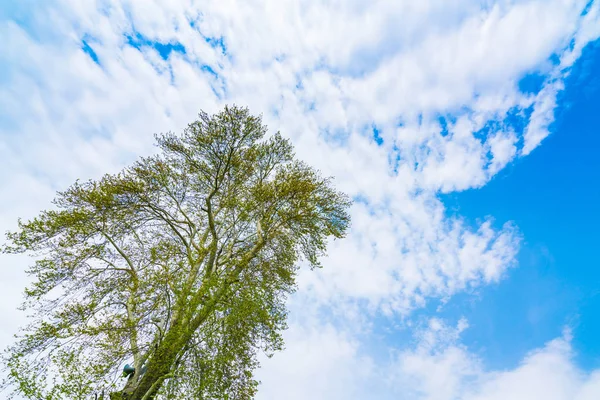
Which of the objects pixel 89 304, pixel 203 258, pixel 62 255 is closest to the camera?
pixel 89 304

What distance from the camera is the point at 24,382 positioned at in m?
9.23

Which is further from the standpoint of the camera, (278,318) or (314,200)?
(314,200)

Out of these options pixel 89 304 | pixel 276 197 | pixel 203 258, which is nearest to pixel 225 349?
pixel 203 258

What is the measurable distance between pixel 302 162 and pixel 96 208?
31.4 ft

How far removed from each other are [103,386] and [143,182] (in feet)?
26.4

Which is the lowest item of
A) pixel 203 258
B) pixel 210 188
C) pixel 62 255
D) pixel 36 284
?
pixel 36 284

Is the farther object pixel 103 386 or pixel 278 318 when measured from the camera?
pixel 278 318

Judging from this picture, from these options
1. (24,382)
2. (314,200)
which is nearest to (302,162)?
(314,200)

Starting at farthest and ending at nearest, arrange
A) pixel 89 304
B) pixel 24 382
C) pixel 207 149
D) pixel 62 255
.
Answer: pixel 207 149, pixel 62 255, pixel 89 304, pixel 24 382

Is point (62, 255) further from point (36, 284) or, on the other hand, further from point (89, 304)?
point (89, 304)

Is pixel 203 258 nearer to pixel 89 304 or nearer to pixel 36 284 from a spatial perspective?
pixel 89 304

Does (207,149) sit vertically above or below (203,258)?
above

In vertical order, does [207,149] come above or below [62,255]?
above

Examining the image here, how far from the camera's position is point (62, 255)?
41.7ft
